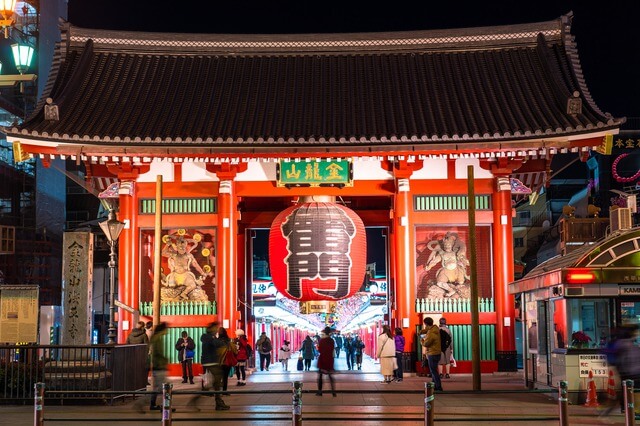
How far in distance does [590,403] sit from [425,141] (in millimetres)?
8708

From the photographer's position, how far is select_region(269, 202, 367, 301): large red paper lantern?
23219 mm

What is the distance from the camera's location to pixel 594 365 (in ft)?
55.5

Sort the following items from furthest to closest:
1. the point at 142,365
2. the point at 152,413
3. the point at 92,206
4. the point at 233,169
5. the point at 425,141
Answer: the point at 92,206 < the point at 233,169 < the point at 425,141 < the point at 142,365 < the point at 152,413

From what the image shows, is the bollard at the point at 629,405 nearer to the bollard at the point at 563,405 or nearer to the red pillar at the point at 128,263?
the bollard at the point at 563,405

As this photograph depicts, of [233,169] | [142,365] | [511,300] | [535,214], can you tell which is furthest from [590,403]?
[535,214]

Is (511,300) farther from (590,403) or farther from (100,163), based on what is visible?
(100,163)

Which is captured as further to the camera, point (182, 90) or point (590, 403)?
point (182, 90)

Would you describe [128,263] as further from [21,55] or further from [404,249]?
[21,55]

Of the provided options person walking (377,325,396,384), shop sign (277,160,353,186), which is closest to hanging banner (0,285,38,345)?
→ shop sign (277,160,353,186)

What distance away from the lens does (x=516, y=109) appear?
81.0ft

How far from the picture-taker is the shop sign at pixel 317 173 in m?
24.4

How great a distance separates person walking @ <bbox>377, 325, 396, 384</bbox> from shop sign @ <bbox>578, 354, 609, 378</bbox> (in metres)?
6.71

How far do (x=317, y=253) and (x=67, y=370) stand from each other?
25.2ft

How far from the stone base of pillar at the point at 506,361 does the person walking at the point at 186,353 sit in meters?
8.50
